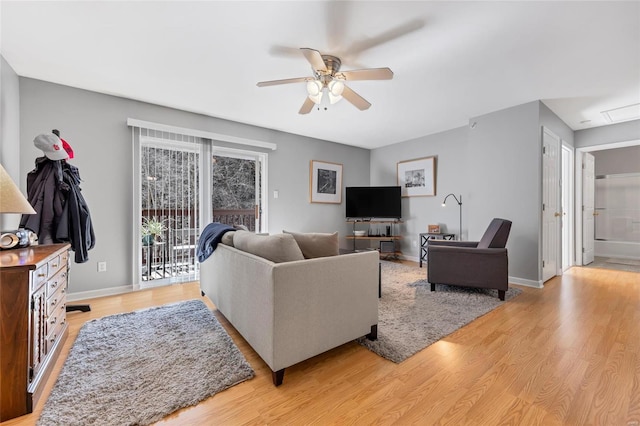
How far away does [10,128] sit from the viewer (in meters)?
2.50

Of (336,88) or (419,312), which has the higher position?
(336,88)

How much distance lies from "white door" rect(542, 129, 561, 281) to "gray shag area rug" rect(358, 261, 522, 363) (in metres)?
0.94

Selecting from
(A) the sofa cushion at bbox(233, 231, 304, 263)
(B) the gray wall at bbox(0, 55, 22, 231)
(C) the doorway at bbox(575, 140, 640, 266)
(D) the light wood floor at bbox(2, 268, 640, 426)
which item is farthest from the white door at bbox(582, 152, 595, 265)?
(B) the gray wall at bbox(0, 55, 22, 231)

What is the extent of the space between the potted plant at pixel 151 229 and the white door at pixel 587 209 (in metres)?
6.78

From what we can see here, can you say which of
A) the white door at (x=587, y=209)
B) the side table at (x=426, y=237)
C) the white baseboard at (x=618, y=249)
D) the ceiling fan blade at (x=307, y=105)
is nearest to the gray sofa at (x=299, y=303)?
the ceiling fan blade at (x=307, y=105)

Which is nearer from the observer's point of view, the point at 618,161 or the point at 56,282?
the point at 56,282

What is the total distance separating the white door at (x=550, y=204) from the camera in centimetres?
352

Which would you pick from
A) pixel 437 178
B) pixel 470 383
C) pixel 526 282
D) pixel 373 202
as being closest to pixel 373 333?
pixel 470 383

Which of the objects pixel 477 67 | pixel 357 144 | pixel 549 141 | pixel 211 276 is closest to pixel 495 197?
pixel 549 141

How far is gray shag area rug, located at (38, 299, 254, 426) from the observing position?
1322 millimetres

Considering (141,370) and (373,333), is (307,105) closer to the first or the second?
(373,333)

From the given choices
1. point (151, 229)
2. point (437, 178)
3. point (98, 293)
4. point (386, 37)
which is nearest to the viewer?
point (386, 37)

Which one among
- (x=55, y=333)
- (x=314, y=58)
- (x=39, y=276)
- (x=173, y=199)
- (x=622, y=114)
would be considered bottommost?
(x=55, y=333)

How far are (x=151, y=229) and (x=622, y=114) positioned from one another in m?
6.60
